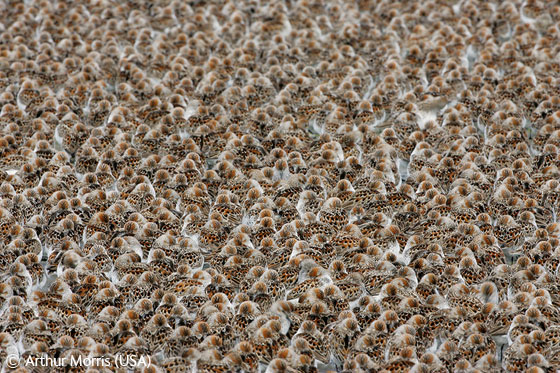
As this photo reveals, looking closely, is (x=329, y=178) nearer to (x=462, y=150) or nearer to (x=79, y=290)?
(x=462, y=150)

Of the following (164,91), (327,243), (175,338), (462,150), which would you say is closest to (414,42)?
(462,150)

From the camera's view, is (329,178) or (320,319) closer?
(320,319)

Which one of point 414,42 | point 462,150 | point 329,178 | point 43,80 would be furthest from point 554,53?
point 43,80

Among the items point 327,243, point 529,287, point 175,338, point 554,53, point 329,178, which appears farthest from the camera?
point 554,53

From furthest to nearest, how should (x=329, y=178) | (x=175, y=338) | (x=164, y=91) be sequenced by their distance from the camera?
(x=164, y=91) < (x=329, y=178) < (x=175, y=338)

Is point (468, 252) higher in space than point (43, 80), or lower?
higher

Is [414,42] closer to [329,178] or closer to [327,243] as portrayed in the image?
[329,178]

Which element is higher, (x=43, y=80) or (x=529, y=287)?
(x=529, y=287)
